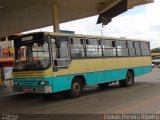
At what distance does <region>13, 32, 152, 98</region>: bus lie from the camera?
1425cm

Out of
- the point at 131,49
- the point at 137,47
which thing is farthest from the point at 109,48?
the point at 137,47

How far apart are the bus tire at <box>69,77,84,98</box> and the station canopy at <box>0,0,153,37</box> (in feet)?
17.4

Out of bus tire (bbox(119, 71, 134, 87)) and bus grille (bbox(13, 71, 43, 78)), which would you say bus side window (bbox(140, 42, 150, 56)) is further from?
bus grille (bbox(13, 71, 43, 78))

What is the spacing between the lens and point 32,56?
48.2 feet

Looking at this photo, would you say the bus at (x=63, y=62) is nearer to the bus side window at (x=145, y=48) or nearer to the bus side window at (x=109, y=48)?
the bus side window at (x=109, y=48)

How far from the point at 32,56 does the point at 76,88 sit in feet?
8.56

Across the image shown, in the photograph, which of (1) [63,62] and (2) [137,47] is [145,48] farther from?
(1) [63,62]

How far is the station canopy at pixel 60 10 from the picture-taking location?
19109 millimetres

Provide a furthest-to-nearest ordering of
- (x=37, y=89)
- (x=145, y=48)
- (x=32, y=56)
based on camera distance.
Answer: (x=145, y=48)
(x=32, y=56)
(x=37, y=89)

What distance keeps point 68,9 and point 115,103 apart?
1032 cm

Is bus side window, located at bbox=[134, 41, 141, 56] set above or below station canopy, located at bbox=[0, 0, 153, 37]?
below

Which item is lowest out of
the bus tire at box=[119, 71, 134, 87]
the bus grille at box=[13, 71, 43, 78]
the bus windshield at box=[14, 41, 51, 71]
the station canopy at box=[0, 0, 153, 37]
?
the bus tire at box=[119, 71, 134, 87]

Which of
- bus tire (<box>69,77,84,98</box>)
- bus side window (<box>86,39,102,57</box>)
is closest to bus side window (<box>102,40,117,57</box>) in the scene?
bus side window (<box>86,39,102,57</box>)

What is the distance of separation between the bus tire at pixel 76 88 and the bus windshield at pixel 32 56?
1.97 metres
